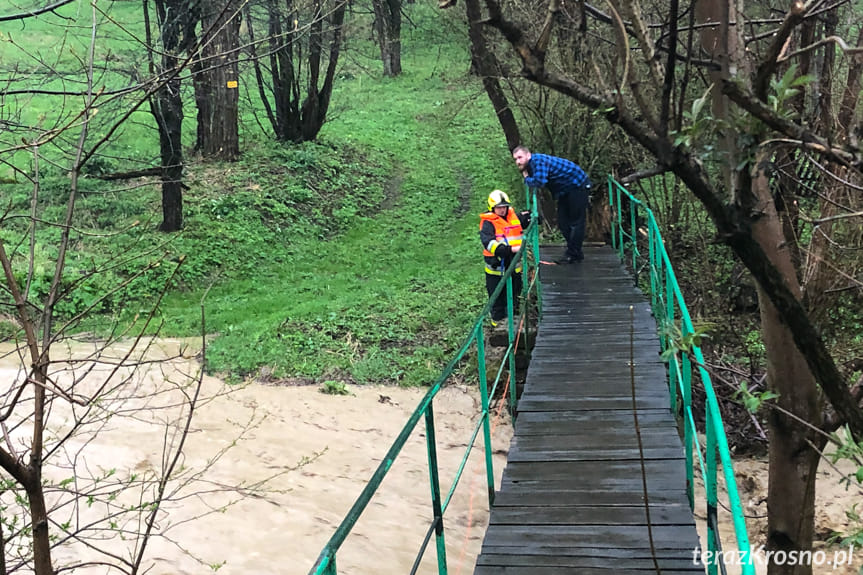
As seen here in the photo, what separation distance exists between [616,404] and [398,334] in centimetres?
547

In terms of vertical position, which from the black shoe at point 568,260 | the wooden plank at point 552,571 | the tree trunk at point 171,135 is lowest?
the wooden plank at point 552,571

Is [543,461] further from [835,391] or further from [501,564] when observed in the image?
[835,391]

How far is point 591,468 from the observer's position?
16.3ft

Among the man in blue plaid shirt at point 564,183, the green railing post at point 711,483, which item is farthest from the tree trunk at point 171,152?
the green railing post at point 711,483

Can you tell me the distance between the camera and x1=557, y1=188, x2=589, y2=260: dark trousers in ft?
31.3

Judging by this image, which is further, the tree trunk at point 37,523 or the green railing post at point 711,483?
the green railing post at point 711,483

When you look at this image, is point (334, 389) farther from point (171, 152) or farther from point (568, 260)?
point (171, 152)

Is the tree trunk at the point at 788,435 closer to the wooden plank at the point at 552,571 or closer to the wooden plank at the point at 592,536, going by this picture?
the wooden plank at the point at 592,536

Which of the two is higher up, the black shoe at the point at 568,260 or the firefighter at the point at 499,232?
the firefighter at the point at 499,232

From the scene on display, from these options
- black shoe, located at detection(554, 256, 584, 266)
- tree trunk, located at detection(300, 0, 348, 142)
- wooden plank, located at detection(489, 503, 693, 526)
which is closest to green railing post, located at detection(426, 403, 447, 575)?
wooden plank, located at detection(489, 503, 693, 526)

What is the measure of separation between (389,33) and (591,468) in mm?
26201

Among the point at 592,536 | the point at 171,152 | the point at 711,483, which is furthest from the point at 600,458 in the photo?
the point at 171,152

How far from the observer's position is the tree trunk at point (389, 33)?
2565cm

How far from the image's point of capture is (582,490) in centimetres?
471
